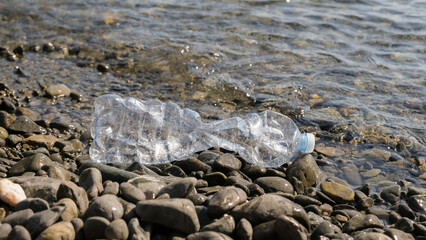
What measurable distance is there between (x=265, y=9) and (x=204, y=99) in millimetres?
3773

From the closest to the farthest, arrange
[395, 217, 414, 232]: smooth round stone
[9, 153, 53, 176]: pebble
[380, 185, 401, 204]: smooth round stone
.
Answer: [395, 217, 414, 232]: smooth round stone, [9, 153, 53, 176]: pebble, [380, 185, 401, 204]: smooth round stone

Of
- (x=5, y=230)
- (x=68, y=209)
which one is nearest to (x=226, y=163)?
(x=68, y=209)

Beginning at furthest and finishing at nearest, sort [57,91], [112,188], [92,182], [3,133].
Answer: [57,91] < [3,133] < [92,182] < [112,188]

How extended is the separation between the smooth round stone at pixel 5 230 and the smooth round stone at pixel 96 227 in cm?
36

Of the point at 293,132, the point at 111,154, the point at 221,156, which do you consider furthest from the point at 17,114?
the point at 293,132

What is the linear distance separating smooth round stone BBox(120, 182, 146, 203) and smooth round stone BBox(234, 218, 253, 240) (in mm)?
619

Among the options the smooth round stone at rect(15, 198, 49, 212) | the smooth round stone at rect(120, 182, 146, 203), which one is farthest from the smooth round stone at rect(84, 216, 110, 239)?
the smooth round stone at rect(120, 182, 146, 203)

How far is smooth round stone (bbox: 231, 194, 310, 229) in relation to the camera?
108 inches

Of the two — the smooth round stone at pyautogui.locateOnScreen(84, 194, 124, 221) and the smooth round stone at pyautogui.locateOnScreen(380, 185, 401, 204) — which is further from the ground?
the smooth round stone at pyautogui.locateOnScreen(84, 194, 124, 221)

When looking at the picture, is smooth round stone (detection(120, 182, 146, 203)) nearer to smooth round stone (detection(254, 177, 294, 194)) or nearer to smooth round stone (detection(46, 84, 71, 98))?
smooth round stone (detection(254, 177, 294, 194))

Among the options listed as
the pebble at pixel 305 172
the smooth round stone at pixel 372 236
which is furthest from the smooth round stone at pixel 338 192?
the smooth round stone at pixel 372 236

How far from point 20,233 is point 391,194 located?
8.42 ft

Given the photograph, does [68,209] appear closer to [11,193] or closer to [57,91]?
[11,193]

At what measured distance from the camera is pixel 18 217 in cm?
254
